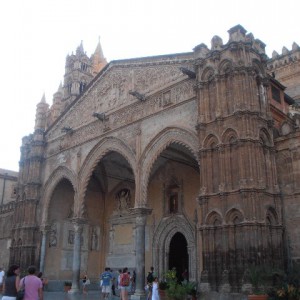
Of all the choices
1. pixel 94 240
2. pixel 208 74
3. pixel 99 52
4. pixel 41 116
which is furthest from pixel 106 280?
pixel 99 52

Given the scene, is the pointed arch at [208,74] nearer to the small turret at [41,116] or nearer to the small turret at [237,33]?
the small turret at [237,33]

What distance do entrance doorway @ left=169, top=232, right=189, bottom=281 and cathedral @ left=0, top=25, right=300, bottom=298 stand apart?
6cm

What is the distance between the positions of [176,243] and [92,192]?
7393mm

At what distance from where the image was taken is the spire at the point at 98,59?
64.4 m

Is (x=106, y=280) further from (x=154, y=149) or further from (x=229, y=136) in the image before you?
(x=229, y=136)

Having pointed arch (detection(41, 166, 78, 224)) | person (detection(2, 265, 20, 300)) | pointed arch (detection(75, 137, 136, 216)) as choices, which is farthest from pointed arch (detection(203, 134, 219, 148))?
pointed arch (detection(41, 166, 78, 224))

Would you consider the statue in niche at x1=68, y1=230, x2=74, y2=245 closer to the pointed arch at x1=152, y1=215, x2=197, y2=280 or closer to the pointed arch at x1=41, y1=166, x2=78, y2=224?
the pointed arch at x1=41, y1=166, x2=78, y2=224

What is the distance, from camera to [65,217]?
1003 inches

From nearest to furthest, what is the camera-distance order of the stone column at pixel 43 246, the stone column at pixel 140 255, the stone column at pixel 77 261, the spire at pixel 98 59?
the stone column at pixel 140 255 → the stone column at pixel 77 261 → the stone column at pixel 43 246 → the spire at pixel 98 59

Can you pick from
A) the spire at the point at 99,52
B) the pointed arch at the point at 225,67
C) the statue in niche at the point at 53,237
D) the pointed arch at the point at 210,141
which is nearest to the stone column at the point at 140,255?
the pointed arch at the point at 210,141

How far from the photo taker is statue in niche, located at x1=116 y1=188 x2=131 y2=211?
25.3 metres

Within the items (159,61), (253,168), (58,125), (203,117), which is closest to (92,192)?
(58,125)

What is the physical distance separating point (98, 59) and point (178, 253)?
5086 cm

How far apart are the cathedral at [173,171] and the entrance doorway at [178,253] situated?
0.06 m
